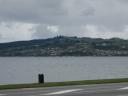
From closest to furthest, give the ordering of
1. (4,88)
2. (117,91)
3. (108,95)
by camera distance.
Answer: (108,95) < (117,91) < (4,88)

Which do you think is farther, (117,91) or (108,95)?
(117,91)

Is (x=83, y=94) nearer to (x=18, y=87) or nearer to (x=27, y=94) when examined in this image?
(x=27, y=94)

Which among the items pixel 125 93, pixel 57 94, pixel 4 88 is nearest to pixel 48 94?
pixel 57 94

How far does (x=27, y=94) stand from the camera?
1027 inches

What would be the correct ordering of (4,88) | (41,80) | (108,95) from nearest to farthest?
1. (108,95)
2. (4,88)
3. (41,80)

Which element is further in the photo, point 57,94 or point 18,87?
point 18,87

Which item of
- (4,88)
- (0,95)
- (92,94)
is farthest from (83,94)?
(4,88)

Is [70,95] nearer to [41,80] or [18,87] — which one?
[18,87]

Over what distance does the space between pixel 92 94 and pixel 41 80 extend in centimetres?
1098

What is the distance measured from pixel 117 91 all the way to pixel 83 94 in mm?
2437

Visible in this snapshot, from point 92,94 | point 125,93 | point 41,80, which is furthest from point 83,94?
point 41,80

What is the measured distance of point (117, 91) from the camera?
27234mm

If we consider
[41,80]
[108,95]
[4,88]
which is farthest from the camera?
[41,80]

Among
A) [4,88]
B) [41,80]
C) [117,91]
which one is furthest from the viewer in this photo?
[41,80]
